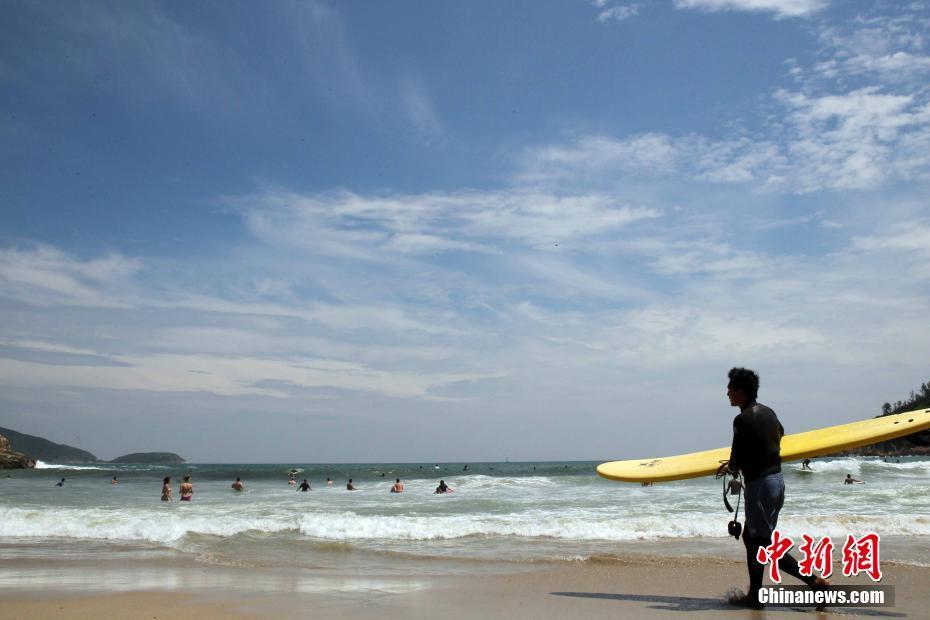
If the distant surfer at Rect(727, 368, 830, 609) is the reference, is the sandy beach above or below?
below

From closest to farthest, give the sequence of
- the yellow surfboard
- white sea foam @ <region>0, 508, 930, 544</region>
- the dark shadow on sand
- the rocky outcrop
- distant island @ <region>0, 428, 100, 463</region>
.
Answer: the dark shadow on sand < the yellow surfboard < white sea foam @ <region>0, 508, 930, 544</region> < the rocky outcrop < distant island @ <region>0, 428, 100, 463</region>

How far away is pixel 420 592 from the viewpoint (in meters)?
5.61

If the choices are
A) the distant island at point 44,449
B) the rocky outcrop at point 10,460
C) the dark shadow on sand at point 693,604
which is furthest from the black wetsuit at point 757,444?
the distant island at point 44,449

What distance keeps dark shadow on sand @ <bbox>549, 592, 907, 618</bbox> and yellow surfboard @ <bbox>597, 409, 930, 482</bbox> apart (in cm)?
91

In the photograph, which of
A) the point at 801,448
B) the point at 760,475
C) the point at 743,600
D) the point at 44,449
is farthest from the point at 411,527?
the point at 44,449

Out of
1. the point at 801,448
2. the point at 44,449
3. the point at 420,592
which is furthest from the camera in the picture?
the point at 44,449

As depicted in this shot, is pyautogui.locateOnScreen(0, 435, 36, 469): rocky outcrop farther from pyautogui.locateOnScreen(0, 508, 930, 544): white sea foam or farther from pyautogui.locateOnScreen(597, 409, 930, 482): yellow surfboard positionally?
pyautogui.locateOnScreen(597, 409, 930, 482): yellow surfboard

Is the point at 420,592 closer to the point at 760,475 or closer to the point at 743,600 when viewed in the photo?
the point at 743,600

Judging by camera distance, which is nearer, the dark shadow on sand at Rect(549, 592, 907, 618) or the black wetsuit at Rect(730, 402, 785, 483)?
the black wetsuit at Rect(730, 402, 785, 483)

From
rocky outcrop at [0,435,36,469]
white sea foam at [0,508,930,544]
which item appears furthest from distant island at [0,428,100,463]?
white sea foam at [0,508,930,544]

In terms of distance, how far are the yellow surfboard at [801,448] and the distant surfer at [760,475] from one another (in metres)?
0.67

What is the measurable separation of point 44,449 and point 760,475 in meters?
174

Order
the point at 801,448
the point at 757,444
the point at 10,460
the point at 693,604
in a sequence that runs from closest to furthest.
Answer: the point at 757,444, the point at 693,604, the point at 801,448, the point at 10,460

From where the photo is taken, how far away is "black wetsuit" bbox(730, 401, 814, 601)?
167 inches
